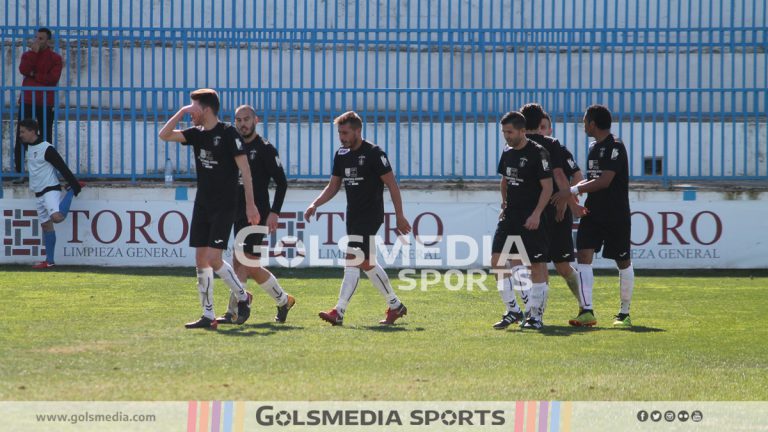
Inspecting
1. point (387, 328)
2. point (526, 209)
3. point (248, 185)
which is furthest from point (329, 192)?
point (526, 209)

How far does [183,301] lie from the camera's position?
1177cm

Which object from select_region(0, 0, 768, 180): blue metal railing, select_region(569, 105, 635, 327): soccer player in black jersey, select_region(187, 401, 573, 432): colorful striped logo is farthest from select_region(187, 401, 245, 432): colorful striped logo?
select_region(0, 0, 768, 180): blue metal railing

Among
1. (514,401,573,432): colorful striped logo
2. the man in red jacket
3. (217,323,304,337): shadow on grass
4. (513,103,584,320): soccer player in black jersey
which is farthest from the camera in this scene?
the man in red jacket

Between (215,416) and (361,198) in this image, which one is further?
(361,198)

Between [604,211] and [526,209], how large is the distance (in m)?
0.93

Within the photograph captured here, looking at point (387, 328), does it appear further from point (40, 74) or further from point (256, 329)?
point (40, 74)

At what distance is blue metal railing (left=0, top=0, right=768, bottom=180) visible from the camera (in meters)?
16.8

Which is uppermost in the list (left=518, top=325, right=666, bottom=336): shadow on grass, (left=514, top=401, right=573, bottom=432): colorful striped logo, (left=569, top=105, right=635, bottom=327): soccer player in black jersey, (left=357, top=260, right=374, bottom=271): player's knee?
(left=569, top=105, right=635, bottom=327): soccer player in black jersey

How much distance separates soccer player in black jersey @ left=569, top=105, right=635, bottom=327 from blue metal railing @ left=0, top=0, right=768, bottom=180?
6.04 metres

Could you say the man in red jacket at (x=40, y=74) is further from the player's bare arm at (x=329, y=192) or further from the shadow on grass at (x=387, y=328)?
the shadow on grass at (x=387, y=328)

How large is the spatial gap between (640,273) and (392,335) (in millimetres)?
7234

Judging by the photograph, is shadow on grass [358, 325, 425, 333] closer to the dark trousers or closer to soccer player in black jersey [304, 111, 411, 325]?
soccer player in black jersey [304, 111, 411, 325]

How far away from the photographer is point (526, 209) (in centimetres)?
975

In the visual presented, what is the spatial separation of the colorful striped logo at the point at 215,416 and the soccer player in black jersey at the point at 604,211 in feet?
15.1
